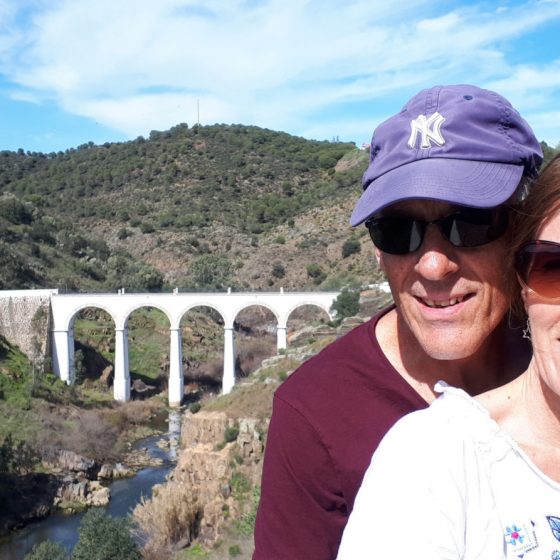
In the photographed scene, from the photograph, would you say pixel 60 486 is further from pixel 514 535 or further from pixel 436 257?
pixel 514 535

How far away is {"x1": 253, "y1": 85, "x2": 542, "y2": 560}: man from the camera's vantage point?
46.4 inches

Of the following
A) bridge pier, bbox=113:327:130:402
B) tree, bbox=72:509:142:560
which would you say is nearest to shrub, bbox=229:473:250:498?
tree, bbox=72:509:142:560

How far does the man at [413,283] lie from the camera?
118 centimetres

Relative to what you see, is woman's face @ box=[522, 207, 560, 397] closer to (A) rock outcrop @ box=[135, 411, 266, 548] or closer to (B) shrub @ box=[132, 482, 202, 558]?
(A) rock outcrop @ box=[135, 411, 266, 548]

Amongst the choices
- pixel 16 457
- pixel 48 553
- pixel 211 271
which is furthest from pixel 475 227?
pixel 211 271

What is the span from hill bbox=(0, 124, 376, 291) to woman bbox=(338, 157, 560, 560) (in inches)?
1191

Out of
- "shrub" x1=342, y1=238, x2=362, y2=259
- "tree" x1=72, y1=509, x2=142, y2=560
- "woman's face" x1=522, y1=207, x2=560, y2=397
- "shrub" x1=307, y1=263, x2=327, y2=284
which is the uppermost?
"shrub" x1=342, y1=238, x2=362, y2=259

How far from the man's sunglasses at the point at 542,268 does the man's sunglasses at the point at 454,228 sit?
106mm

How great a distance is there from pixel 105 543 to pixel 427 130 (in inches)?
425

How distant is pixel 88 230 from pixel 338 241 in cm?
2218

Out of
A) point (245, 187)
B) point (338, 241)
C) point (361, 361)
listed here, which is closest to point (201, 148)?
point (245, 187)

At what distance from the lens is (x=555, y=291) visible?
1053 mm

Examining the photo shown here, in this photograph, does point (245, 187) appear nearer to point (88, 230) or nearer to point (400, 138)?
point (88, 230)

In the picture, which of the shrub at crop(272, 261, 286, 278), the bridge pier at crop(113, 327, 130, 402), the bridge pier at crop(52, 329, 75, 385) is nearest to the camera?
the bridge pier at crop(113, 327, 130, 402)
